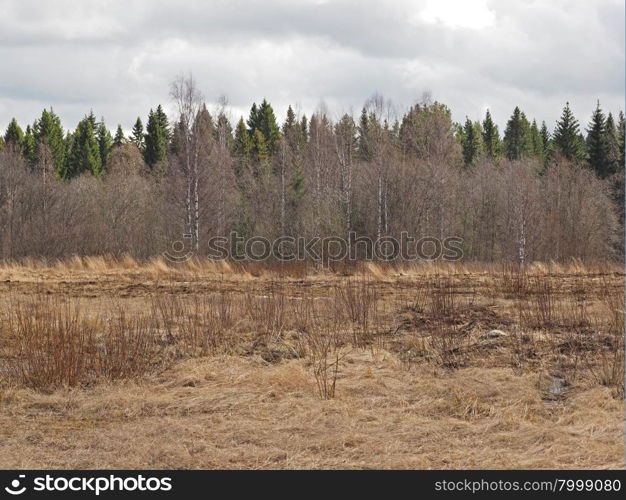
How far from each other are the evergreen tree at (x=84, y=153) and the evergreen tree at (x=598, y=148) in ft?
124

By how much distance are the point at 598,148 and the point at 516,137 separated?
22.5 m

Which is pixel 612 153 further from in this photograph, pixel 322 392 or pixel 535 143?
pixel 322 392

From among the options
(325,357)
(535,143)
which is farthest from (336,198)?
(535,143)

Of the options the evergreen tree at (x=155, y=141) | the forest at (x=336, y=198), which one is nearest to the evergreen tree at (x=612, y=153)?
the forest at (x=336, y=198)

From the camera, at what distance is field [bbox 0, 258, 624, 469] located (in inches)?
236

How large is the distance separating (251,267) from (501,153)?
52329mm

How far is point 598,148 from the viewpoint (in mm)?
49844

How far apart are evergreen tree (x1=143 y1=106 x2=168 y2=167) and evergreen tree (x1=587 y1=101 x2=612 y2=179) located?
1243 inches

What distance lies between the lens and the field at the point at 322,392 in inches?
236

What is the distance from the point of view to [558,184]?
43.8 m

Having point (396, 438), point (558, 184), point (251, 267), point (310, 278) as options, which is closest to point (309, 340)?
point (396, 438)

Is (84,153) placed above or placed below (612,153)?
above

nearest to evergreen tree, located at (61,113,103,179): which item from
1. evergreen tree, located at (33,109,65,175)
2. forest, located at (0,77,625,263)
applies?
evergreen tree, located at (33,109,65,175)

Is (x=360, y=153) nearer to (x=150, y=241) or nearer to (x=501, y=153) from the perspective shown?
(x=150, y=241)
